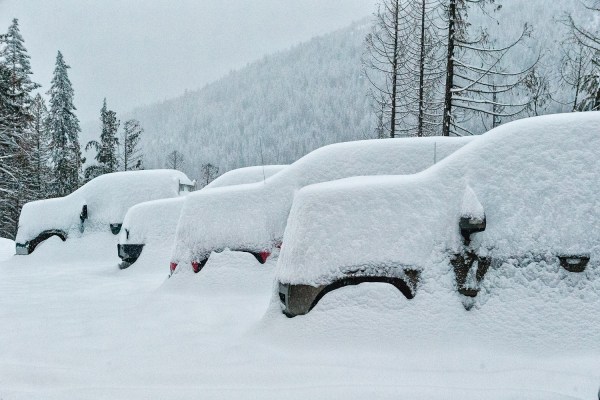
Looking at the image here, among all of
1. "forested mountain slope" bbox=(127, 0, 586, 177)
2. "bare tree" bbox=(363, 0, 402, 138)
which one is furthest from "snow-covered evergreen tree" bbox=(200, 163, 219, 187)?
"bare tree" bbox=(363, 0, 402, 138)

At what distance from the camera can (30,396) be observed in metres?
2.95

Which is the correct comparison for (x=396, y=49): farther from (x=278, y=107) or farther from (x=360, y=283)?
(x=278, y=107)

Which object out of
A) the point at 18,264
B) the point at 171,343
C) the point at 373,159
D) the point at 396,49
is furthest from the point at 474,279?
the point at 396,49

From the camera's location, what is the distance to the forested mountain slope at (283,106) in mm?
84788

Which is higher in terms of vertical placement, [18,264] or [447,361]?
[447,361]

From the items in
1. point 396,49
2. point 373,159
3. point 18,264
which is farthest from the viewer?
point 396,49

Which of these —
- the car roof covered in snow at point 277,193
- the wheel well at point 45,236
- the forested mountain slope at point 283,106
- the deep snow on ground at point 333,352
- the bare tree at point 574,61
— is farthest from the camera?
the forested mountain slope at point 283,106

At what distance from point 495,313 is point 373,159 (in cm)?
274

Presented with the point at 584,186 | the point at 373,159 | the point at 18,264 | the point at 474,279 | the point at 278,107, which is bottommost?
the point at 18,264

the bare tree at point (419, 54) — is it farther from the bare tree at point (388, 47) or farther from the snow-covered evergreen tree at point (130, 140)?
the snow-covered evergreen tree at point (130, 140)

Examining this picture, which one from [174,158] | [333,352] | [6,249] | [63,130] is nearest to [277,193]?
[333,352]

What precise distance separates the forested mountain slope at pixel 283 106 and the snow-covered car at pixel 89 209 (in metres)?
52.1

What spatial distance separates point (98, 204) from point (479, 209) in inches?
412

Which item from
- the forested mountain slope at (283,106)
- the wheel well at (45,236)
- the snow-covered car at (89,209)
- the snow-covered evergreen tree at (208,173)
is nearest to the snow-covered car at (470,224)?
the snow-covered car at (89,209)
